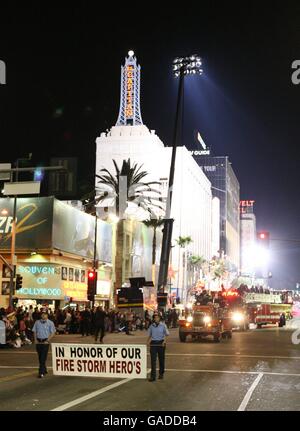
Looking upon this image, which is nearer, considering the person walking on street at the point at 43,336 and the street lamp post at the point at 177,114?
the person walking on street at the point at 43,336

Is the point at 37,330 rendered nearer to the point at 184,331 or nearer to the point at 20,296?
the point at 184,331

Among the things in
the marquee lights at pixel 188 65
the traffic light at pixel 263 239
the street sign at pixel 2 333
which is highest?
the marquee lights at pixel 188 65

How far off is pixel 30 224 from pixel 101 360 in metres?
28.7

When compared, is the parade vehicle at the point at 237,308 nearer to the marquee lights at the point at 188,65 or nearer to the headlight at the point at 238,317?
the headlight at the point at 238,317

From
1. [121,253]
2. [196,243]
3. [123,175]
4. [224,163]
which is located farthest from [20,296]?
[224,163]

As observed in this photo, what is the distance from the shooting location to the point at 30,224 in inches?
1636

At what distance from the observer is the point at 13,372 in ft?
53.8

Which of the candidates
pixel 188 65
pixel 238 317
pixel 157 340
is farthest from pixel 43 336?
pixel 188 65

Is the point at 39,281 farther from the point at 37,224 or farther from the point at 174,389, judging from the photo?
the point at 174,389

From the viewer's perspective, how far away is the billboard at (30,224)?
41.2 meters

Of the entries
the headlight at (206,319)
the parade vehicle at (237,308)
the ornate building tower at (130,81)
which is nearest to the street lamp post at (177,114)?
the parade vehicle at (237,308)

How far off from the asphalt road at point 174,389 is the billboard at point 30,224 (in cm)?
2164

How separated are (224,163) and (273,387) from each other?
167 metres
